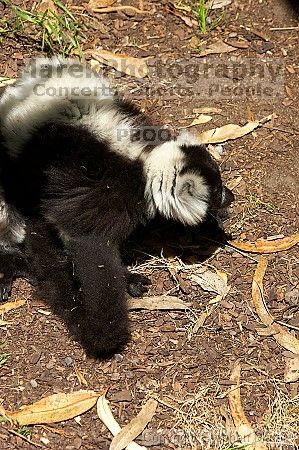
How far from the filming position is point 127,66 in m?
6.59

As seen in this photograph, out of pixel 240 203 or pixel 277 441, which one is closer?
pixel 277 441

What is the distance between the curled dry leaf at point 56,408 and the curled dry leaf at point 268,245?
157cm

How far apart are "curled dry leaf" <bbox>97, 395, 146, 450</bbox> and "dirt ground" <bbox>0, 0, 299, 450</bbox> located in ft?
0.13

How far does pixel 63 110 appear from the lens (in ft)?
16.6

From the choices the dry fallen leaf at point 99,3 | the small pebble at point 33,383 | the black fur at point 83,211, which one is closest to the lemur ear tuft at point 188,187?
the black fur at point 83,211

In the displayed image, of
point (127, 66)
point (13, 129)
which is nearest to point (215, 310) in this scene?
point (13, 129)

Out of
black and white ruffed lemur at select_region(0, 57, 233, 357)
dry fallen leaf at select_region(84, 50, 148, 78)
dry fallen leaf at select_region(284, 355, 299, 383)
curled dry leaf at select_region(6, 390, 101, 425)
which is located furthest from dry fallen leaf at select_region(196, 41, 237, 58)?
curled dry leaf at select_region(6, 390, 101, 425)

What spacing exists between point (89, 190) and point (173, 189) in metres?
0.54

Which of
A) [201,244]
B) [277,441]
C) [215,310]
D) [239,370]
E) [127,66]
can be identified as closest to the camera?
[277,441]

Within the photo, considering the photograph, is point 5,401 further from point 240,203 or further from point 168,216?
point 240,203

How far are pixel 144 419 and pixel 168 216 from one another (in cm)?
132

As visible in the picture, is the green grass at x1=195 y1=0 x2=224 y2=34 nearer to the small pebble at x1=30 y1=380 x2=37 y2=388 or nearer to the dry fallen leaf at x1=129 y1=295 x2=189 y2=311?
the dry fallen leaf at x1=129 y1=295 x2=189 y2=311

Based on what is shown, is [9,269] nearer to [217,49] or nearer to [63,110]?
[63,110]

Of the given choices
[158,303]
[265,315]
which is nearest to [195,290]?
[158,303]
